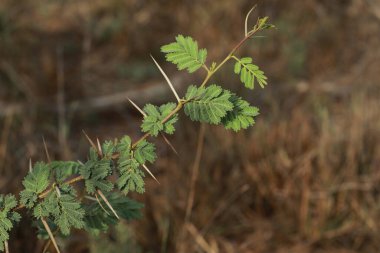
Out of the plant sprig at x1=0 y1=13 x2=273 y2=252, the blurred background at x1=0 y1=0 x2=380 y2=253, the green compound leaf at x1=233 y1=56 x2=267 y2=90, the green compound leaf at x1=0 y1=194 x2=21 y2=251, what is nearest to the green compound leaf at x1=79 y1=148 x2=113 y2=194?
the plant sprig at x1=0 y1=13 x2=273 y2=252

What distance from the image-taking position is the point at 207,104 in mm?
986

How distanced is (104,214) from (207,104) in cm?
35

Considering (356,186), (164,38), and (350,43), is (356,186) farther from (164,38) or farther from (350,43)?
(164,38)

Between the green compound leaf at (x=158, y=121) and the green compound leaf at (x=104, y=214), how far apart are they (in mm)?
260

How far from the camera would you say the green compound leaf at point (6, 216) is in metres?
1.00

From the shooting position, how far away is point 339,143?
255 cm

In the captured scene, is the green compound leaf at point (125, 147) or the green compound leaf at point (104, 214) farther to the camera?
the green compound leaf at point (104, 214)

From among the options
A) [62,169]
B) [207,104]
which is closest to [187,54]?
[207,104]

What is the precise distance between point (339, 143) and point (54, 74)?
186 centimetres

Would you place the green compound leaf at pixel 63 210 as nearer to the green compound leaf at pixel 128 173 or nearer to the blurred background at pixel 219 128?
the green compound leaf at pixel 128 173

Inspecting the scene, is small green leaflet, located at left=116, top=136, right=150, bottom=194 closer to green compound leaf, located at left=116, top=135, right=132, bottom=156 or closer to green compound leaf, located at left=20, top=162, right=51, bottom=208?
green compound leaf, located at left=116, top=135, right=132, bottom=156

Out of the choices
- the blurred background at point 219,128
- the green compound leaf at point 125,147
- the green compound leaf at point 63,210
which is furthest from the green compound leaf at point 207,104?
the blurred background at point 219,128

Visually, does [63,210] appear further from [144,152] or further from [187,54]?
[187,54]

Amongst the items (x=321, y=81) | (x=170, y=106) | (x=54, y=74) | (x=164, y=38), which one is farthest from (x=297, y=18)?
(x=170, y=106)
